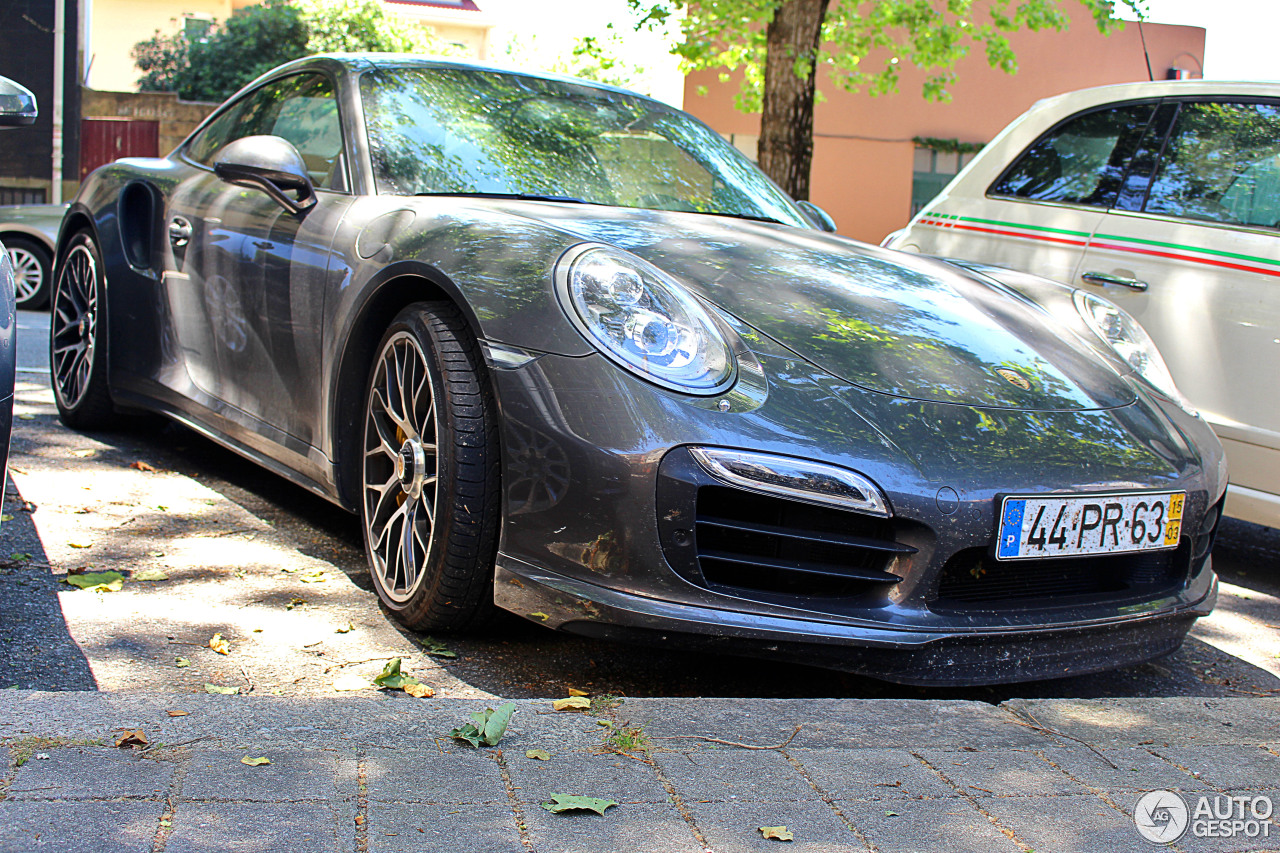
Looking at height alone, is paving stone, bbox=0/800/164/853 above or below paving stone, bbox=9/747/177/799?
below

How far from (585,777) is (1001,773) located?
697mm

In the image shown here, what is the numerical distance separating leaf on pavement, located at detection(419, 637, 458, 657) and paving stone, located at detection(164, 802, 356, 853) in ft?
3.23

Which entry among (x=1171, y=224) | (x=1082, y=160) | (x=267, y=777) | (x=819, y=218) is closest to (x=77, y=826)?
(x=267, y=777)

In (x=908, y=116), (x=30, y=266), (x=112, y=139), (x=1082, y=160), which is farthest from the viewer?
(x=908, y=116)

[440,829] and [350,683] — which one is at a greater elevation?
[440,829]

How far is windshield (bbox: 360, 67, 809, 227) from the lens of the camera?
10.9 ft

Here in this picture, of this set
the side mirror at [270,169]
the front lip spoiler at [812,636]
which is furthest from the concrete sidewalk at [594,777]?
the side mirror at [270,169]

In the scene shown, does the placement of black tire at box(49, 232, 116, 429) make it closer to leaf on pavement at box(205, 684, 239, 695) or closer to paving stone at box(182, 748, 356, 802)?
leaf on pavement at box(205, 684, 239, 695)

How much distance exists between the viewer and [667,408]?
2342 mm

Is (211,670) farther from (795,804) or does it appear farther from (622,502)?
(795,804)

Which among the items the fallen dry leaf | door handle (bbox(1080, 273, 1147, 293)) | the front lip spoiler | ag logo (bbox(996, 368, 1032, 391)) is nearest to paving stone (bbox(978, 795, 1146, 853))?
the front lip spoiler

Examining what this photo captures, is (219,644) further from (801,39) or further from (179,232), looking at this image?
(801,39)

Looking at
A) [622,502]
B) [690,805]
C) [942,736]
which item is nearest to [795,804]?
[690,805]

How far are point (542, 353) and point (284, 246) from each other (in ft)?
3.99
